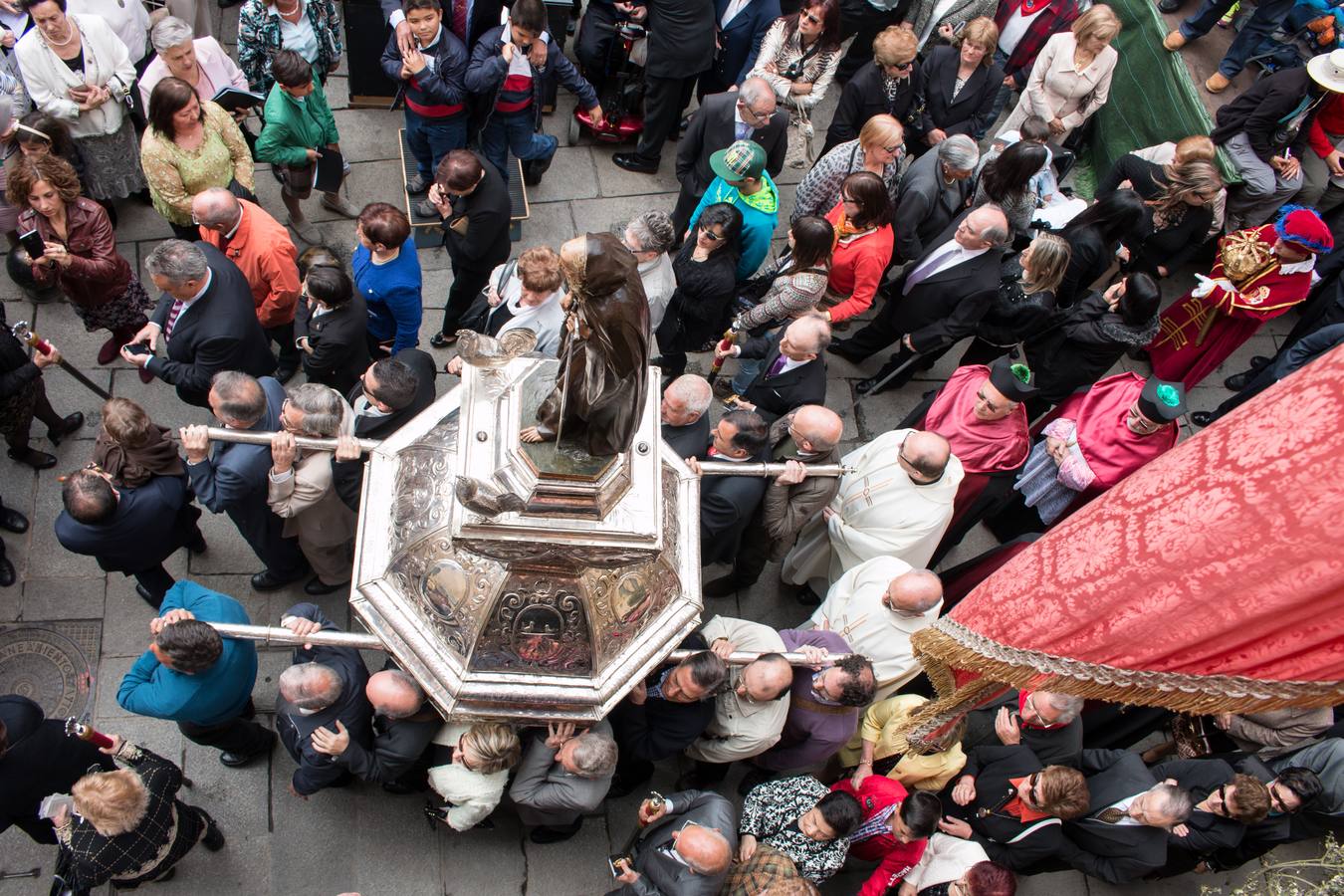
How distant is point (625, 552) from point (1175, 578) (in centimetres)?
149

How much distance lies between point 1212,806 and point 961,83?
5.42 meters

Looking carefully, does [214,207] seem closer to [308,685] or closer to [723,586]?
[308,685]

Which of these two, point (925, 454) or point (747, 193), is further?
point (747, 193)

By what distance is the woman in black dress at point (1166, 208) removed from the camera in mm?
7098

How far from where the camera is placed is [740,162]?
6.45 metres

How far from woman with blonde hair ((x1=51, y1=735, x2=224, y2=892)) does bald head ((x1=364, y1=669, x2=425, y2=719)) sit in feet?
3.48

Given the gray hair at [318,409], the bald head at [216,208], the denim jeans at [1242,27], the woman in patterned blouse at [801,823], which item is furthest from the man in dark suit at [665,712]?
the denim jeans at [1242,27]

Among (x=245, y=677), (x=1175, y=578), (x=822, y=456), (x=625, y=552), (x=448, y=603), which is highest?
(x=1175, y=578)

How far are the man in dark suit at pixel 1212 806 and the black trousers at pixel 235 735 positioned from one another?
4.71 meters

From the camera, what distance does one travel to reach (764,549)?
19.5 feet

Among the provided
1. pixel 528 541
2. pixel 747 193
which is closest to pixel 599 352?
pixel 528 541

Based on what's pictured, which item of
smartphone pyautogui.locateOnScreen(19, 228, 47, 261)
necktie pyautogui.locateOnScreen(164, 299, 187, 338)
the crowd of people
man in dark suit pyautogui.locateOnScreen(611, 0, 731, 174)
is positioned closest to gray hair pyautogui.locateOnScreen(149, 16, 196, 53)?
the crowd of people

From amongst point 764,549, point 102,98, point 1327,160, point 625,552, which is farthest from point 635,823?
point 1327,160

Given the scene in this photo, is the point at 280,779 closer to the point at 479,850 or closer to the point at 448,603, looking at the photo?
the point at 479,850
